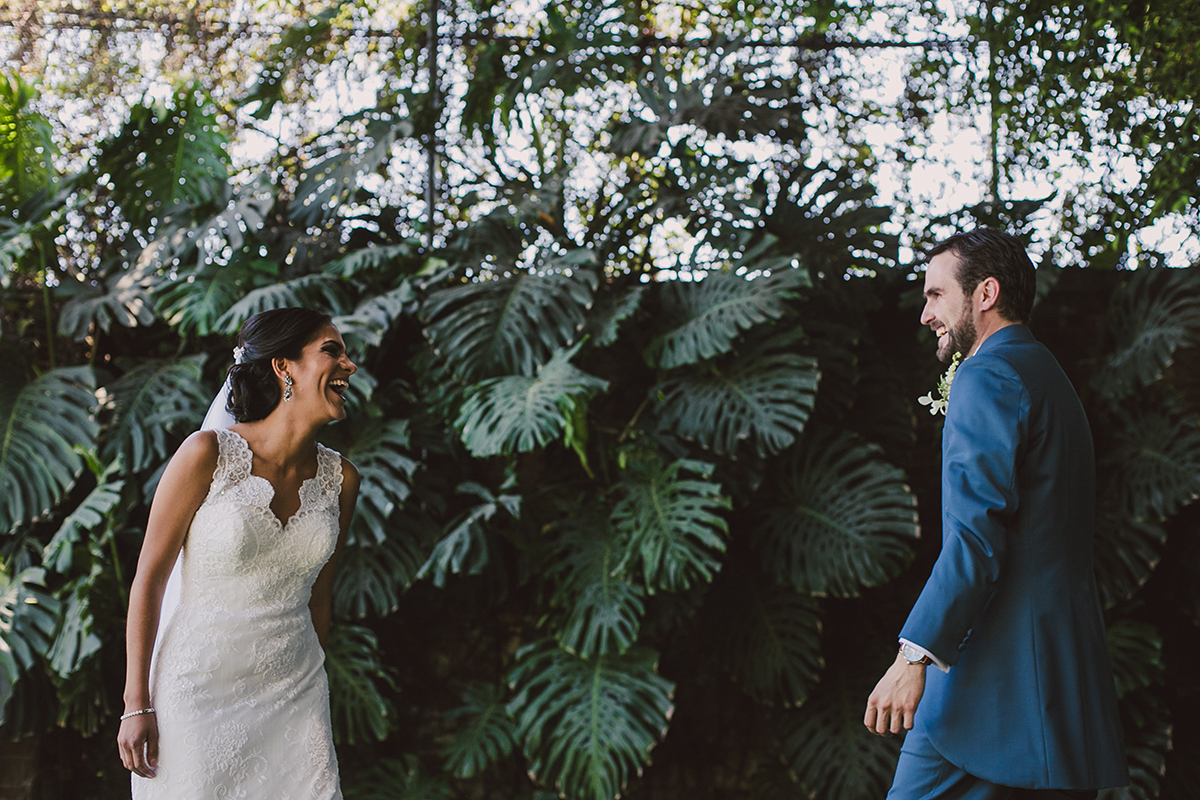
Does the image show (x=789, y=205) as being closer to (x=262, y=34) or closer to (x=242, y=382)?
(x=242, y=382)

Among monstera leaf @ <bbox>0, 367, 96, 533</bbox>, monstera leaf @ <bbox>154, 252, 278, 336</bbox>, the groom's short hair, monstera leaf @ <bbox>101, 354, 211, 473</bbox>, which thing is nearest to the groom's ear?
the groom's short hair

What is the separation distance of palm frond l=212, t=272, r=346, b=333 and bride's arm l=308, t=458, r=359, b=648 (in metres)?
1.12

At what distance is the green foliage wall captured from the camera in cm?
298

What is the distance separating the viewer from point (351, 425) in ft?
10.7

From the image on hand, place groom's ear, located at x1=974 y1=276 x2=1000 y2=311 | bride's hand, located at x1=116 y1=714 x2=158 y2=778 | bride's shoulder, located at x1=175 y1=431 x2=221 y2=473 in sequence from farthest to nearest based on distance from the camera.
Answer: bride's shoulder, located at x1=175 y1=431 x2=221 y2=473, bride's hand, located at x1=116 y1=714 x2=158 y2=778, groom's ear, located at x1=974 y1=276 x2=1000 y2=311

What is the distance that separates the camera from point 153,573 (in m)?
1.77

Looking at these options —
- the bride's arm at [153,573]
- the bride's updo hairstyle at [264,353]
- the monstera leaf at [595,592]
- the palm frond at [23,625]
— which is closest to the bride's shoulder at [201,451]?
the bride's arm at [153,573]

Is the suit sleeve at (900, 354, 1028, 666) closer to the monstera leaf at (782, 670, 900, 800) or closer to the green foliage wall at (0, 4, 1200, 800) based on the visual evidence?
the green foliage wall at (0, 4, 1200, 800)

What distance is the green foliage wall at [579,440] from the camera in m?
2.98

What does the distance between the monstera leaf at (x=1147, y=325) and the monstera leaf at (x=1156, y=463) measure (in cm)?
14

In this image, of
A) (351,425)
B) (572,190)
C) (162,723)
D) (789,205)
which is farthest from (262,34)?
(162,723)

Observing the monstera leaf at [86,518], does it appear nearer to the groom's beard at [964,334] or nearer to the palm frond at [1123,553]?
the groom's beard at [964,334]

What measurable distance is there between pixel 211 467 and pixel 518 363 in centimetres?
145

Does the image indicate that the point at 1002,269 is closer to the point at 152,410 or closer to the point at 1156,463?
the point at 1156,463
